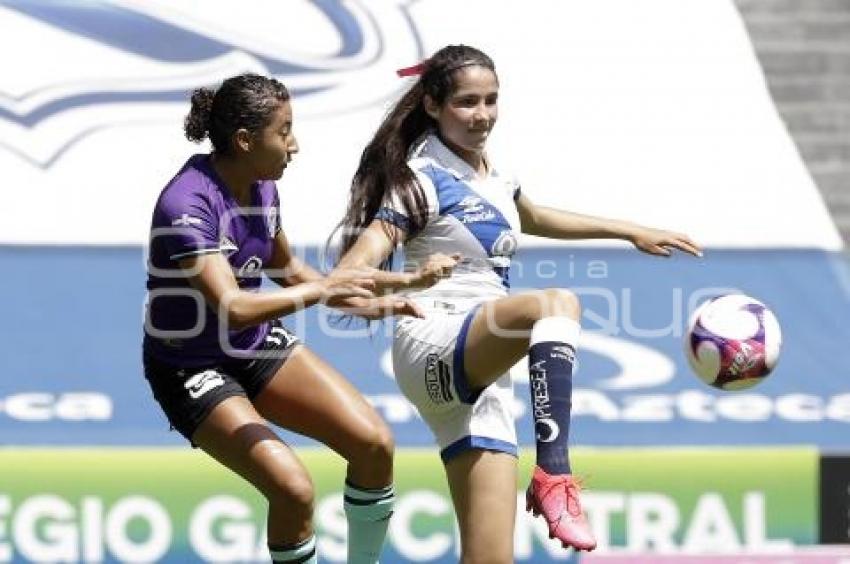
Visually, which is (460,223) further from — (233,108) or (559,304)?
(233,108)

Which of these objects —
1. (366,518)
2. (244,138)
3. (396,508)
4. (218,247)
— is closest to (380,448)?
(366,518)

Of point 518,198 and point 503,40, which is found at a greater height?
point 503,40

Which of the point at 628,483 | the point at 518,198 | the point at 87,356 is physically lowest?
the point at 628,483

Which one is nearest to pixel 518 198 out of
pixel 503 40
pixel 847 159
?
pixel 503 40

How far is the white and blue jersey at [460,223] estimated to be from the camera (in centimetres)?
493

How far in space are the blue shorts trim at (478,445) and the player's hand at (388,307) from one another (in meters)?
0.52

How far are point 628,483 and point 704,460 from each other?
300mm

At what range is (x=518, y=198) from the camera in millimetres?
5238

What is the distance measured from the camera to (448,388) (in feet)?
16.0

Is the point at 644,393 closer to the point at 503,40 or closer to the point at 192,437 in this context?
the point at 503,40

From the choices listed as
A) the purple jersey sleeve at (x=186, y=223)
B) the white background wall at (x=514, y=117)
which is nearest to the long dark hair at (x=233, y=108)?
the purple jersey sleeve at (x=186, y=223)

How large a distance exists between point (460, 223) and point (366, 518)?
894 millimetres

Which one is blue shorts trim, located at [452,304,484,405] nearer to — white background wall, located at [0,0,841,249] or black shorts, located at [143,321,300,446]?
black shorts, located at [143,321,300,446]

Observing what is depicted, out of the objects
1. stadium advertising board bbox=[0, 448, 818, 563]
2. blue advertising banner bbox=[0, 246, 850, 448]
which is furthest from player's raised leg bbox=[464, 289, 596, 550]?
blue advertising banner bbox=[0, 246, 850, 448]
